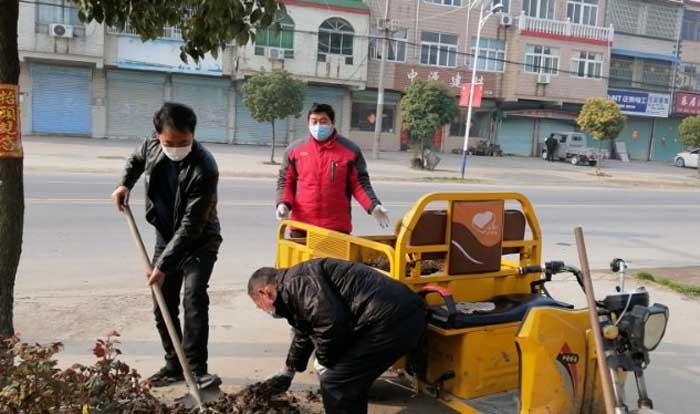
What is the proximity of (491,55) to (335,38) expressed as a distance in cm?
972

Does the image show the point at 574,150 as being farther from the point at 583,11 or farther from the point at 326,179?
the point at 326,179

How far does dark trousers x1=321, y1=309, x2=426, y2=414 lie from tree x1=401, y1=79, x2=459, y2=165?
22.8 metres

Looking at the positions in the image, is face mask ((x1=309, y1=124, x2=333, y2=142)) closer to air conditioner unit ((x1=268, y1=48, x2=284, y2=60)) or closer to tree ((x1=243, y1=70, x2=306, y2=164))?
tree ((x1=243, y1=70, x2=306, y2=164))

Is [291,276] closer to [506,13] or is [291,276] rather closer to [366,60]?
[366,60]

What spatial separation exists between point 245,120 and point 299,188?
28.7 metres

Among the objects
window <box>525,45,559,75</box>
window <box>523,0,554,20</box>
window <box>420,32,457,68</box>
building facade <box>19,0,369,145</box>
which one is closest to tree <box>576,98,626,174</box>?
window <box>525,45,559,75</box>

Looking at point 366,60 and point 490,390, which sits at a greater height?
point 366,60

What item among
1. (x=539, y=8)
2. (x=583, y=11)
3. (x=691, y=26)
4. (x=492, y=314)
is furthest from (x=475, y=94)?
(x=691, y=26)

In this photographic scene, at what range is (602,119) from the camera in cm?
2917

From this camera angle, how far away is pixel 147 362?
4.54 metres

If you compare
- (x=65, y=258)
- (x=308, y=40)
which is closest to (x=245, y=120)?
(x=308, y=40)

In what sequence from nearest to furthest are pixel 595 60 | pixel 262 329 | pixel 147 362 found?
pixel 147 362, pixel 262 329, pixel 595 60

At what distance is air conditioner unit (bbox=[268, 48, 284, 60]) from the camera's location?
3119 centimetres

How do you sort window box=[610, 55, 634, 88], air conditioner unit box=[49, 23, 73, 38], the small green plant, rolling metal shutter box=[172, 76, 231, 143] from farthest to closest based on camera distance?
window box=[610, 55, 634, 88] → rolling metal shutter box=[172, 76, 231, 143] → air conditioner unit box=[49, 23, 73, 38] → the small green plant
